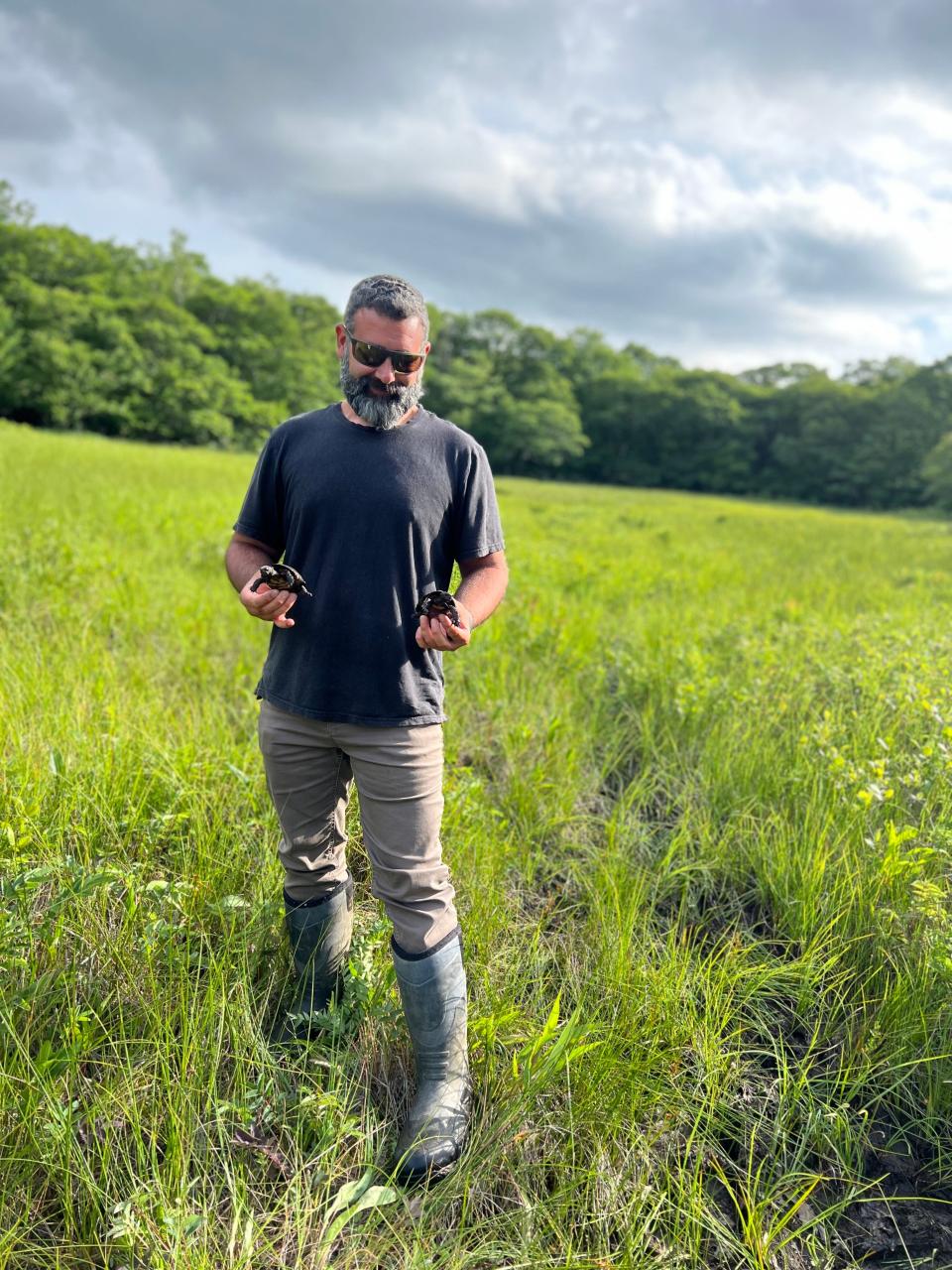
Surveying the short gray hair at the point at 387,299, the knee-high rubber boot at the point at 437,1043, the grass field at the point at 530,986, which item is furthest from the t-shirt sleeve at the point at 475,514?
the grass field at the point at 530,986

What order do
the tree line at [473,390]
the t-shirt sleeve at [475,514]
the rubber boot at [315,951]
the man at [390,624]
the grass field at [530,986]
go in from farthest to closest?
1. the tree line at [473,390]
2. the rubber boot at [315,951]
3. the t-shirt sleeve at [475,514]
4. the man at [390,624]
5. the grass field at [530,986]

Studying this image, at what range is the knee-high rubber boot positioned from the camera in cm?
194

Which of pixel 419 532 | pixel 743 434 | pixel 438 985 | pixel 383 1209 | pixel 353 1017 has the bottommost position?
pixel 383 1209

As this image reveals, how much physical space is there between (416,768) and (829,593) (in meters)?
7.99

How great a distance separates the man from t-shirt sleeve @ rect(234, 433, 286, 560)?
3cm

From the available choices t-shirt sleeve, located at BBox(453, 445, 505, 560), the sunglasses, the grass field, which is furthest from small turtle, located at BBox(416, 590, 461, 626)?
the grass field

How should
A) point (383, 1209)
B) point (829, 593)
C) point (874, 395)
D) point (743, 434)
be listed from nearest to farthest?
1. point (383, 1209)
2. point (829, 593)
3. point (874, 395)
4. point (743, 434)

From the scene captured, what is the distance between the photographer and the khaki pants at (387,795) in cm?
200

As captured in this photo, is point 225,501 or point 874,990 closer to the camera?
point 874,990

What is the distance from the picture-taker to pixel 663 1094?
6.69 feet

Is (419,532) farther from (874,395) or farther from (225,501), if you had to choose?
(874,395)

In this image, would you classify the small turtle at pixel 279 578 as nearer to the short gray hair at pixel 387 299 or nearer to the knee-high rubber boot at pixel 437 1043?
the short gray hair at pixel 387 299

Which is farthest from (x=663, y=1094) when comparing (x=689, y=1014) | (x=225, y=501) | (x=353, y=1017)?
(x=225, y=501)

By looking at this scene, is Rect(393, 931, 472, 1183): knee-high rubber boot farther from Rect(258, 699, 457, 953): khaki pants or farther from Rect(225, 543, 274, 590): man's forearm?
Rect(225, 543, 274, 590): man's forearm
